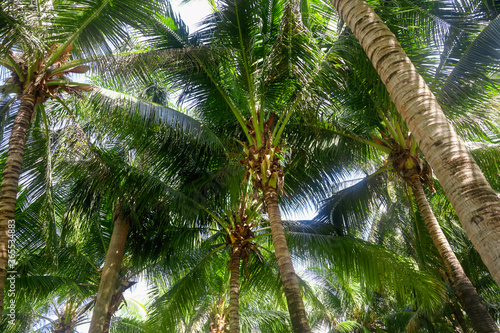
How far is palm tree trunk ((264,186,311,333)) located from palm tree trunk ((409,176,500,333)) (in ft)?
9.18

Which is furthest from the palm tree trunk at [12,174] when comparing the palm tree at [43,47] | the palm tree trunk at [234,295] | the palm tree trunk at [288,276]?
the palm tree trunk at [234,295]

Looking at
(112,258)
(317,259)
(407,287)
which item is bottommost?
(407,287)

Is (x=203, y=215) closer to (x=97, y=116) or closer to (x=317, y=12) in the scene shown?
(x=97, y=116)

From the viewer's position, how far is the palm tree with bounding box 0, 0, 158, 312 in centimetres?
587

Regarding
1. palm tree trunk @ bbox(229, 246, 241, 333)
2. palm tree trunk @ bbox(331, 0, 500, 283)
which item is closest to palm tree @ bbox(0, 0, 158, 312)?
palm tree trunk @ bbox(331, 0, 500, 283)

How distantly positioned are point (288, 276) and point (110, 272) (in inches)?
172

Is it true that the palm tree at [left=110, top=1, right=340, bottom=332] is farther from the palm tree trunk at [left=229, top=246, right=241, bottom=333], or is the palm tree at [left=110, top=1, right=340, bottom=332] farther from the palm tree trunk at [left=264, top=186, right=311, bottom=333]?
the palm tree trunk at [left=229, top=246, right=241, bottom=333]

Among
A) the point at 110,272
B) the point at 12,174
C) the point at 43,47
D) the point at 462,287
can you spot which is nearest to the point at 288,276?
the point at 462,287

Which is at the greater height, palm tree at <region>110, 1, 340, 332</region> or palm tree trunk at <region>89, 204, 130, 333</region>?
palm tree at <region>110, 1, 340, 332</region>

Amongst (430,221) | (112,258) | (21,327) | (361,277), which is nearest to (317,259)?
(361,277)

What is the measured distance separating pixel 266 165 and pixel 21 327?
1197 centimetres

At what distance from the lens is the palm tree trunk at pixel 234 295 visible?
319 inches

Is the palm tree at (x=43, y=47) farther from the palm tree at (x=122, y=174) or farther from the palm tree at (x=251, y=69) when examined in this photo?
the palm tree at (x=122, y=174)

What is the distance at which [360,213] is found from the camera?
33.2 feet
